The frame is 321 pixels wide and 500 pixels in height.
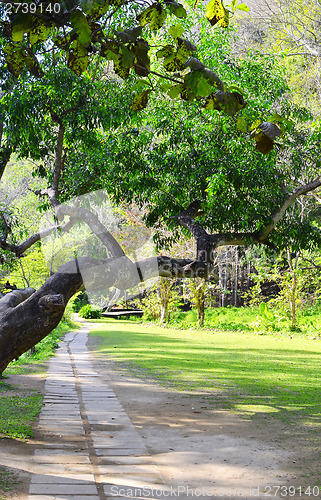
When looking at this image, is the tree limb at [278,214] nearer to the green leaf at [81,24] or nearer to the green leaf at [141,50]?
the green leaf at [141,50]

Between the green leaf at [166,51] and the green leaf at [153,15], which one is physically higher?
the green leaf at [153,15]

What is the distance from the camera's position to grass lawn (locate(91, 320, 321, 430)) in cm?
689

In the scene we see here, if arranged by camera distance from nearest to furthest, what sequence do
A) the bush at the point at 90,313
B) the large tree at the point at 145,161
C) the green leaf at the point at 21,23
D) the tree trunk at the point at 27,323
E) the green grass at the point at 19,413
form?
the green leaf at the point at 21,23 < the tree trunk at the point at 27,323 < the green grass at the point at 19,413 < the large tree at the point at 145,161 < the bush at the point at 90,313

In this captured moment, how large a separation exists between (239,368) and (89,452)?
6.32m

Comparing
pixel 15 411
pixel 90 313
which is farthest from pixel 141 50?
pixel 90 313

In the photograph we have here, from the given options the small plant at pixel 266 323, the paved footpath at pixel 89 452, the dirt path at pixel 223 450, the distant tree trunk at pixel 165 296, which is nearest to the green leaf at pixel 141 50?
the paved footpath at pixel 89 452

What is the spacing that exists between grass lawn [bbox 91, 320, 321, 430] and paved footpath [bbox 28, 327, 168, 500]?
67.2 inches

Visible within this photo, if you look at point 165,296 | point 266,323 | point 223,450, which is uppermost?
point 223,450

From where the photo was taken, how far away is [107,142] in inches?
333

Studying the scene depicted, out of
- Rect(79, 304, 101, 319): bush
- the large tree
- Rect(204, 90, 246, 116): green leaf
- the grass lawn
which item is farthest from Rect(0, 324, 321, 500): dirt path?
Rect(79, 304, 101, 319): bush

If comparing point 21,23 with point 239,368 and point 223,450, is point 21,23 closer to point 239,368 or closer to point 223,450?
point 223,450

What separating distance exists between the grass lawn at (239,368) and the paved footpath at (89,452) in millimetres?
1708

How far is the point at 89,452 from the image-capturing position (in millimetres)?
4586

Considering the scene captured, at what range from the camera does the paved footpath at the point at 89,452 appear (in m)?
3.64
